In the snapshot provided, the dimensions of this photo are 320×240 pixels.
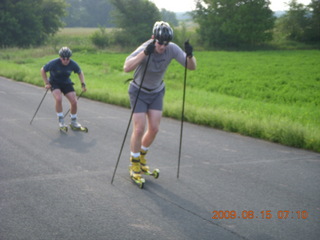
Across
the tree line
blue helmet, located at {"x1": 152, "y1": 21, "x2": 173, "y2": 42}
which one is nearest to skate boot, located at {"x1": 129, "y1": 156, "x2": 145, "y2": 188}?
blue helmet, located at {"x1": 152, "y1": 21, "x2": 173, "y2": 42}

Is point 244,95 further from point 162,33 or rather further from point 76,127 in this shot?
point 162,33

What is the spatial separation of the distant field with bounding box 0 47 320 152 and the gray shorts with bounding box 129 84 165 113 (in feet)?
13.1

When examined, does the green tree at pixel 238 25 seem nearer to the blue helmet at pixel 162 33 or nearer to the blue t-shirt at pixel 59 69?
the blue t-shirt at pixel 59 69

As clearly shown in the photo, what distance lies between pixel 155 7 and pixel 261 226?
200 ft

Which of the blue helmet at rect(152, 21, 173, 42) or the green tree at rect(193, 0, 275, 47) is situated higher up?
the green tree at rect(193, 0, 275, 47)

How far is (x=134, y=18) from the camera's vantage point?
61.6m

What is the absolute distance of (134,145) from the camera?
5637 mm

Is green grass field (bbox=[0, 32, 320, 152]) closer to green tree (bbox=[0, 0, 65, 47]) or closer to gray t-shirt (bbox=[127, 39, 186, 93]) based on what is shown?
gray t-shirt (bbox=[127, 39, 186, 93])

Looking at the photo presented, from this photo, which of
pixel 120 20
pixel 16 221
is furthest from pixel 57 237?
pixel 120 20

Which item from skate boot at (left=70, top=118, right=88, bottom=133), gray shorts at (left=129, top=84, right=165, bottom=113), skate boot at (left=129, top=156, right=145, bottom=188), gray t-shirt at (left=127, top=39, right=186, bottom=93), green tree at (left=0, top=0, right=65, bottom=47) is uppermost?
green tree at (left=0, top=0, right=65, bottom=47)

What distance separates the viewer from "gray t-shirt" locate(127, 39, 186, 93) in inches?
210

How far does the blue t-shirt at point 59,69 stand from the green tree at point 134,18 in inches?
1977

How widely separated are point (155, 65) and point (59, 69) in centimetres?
429

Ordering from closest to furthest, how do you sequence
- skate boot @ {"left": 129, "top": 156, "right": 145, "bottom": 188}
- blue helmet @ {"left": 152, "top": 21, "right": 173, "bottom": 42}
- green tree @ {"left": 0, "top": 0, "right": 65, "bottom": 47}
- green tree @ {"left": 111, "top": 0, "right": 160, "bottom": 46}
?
blue helmet @ {"left": 152, "top": 21, "right": 173, "bottom": 42} < skate boot @ {"left": 129, "top": 156, "right": 145, "bottom": 188} < green tree @ {"left": 0, "top": 0, "right": 65, "bottom": 47} < green tree @ {"left": 111, "top": 0, "right": 160, "bottom": 46}
